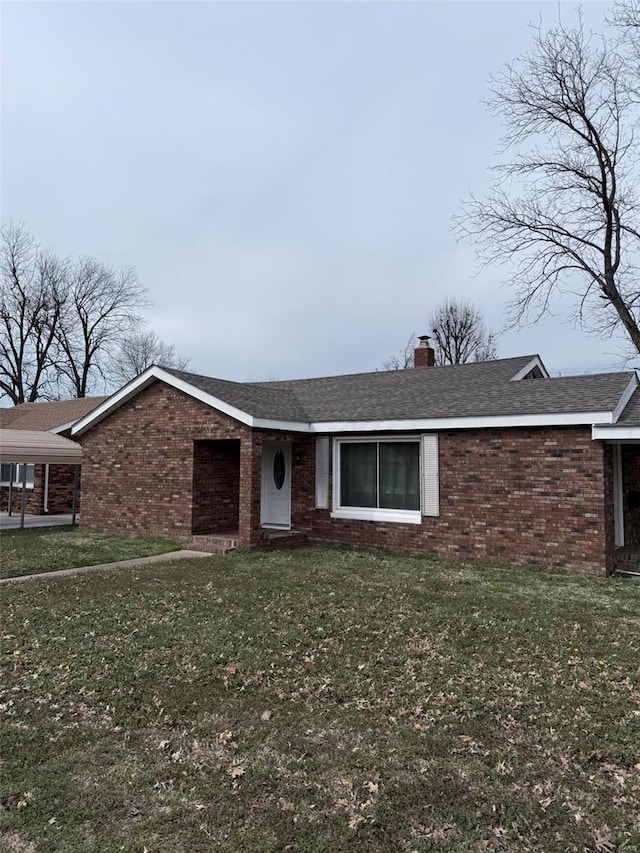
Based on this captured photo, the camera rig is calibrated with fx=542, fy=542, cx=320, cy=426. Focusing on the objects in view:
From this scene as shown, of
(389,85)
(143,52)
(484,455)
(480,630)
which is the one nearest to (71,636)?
(480,630)

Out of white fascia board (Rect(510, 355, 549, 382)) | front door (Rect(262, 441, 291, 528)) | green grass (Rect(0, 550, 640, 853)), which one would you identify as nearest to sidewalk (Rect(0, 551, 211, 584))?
green grass (Rect(0, 550, 640, 853))

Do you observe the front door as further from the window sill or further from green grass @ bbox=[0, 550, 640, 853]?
green grass @ bbox=[0, 550, 640, 853]

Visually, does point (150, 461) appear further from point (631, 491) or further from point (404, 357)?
point (404, 357)

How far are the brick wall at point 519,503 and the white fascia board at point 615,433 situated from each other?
0.21 meters

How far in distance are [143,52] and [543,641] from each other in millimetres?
11259

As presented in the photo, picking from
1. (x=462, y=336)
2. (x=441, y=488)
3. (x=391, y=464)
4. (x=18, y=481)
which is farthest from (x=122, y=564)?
(x=462, y=336)

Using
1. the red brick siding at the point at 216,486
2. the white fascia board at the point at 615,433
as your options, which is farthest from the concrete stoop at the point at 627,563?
the red brick siding at the point at 216,486

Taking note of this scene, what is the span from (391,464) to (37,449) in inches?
405

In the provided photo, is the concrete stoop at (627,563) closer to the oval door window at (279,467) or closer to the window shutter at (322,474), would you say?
the window shutter at (322,474)

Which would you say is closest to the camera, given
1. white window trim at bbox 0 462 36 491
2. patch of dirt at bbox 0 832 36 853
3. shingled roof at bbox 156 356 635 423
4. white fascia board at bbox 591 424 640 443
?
patch of dirt at bbox 0 832 36 853

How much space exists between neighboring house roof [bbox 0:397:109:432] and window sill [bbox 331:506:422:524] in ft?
40.4

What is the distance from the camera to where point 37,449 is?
15477 millimetres

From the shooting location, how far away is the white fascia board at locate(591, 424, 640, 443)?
8.98 meters

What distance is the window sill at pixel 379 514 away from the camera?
37.4ft
